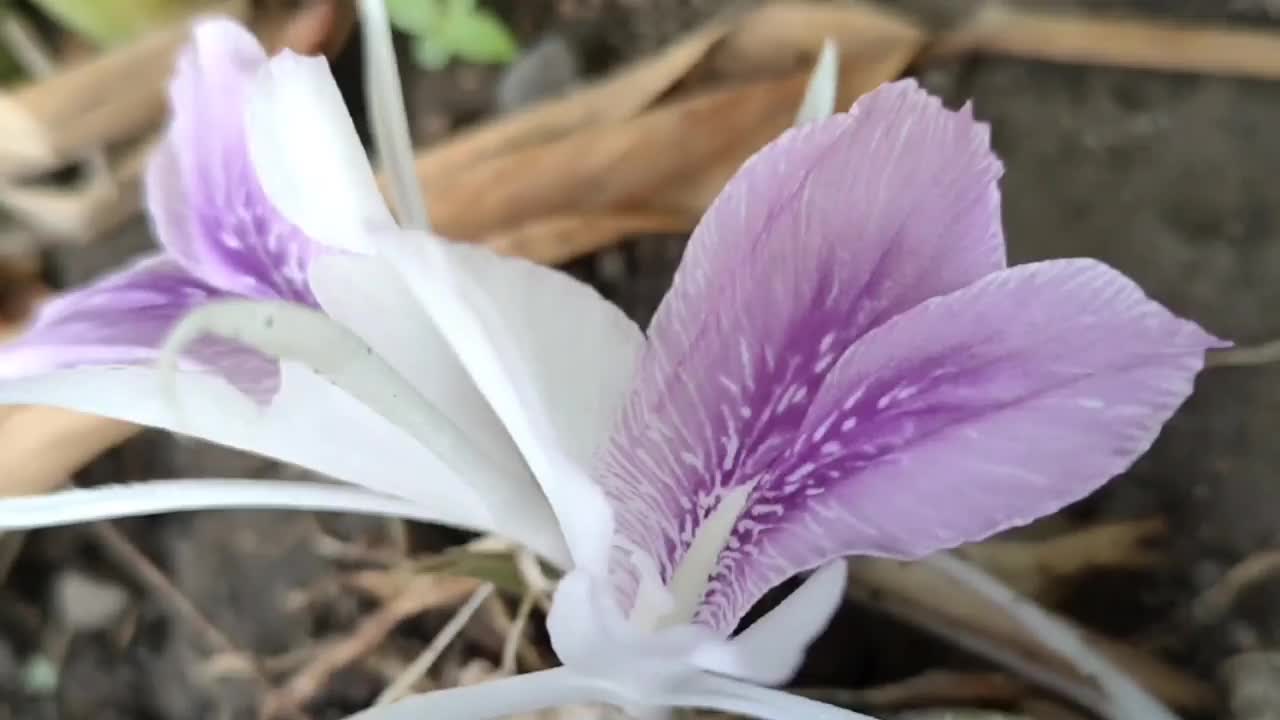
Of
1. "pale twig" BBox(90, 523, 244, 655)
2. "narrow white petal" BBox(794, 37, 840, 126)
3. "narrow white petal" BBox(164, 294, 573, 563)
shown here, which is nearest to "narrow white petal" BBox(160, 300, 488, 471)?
"narrow white petal" BBox(164, 294, 573, 563)

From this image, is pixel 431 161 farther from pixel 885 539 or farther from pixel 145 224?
pixel 885 539

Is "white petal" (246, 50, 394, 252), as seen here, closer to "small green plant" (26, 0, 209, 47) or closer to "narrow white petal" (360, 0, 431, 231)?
"narrow white petal" (360, 0, 431, 231)

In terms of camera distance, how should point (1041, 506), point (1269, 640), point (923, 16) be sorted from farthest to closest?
point (923, 16) → point (1269, 640) → point (1041, 506)

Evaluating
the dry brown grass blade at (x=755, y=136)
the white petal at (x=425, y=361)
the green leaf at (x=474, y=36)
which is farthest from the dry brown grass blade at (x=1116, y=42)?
the white petal at (x=425, y=361)

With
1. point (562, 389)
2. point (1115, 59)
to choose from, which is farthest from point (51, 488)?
point (1115, 59)

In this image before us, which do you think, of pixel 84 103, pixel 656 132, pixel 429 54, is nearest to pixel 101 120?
pixel 84 103

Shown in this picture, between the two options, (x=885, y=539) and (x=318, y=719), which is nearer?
(x=885, y=539)
